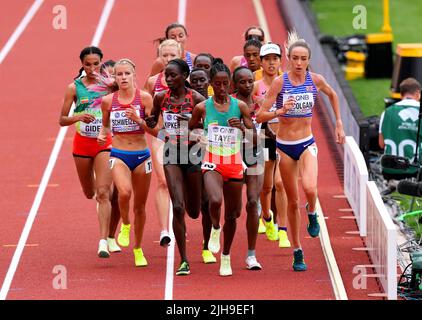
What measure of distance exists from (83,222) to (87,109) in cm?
210

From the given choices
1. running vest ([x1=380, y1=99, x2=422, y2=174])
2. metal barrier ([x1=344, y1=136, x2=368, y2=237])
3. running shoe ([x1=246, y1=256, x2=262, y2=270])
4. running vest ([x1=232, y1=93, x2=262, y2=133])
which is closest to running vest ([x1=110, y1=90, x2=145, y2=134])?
running vest ([x1=232, y1=93, x2=262, y2=133])

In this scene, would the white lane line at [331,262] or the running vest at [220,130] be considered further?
the running vest at [220,130]

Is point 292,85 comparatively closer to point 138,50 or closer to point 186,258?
point 186,258

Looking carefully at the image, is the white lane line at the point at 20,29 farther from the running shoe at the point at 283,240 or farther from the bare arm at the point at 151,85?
the running shoe at the point at 283,240

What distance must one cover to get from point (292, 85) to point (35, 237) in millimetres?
3743

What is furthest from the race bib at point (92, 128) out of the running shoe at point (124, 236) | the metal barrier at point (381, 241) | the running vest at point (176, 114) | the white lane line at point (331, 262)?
the metal barrier at point (381, 241)

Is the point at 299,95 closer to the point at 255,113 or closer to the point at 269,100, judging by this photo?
the point at 269,100

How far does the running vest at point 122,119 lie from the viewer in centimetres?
1344

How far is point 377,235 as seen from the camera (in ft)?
43.8

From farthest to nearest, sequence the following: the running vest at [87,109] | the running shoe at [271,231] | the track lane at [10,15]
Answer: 1. the track lane at [10,15]
2. the running shoe at [271,231]
3. the running vest at [87,109]

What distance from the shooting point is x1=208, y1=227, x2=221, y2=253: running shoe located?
45.2ft

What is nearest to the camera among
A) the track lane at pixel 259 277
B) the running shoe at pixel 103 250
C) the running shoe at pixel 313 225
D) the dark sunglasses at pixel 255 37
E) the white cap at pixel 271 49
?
the track lane at pixel 259 277

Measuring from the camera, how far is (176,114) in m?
13.3

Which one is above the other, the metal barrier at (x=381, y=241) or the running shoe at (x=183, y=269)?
the metal barrier at (x=381, y=241)
